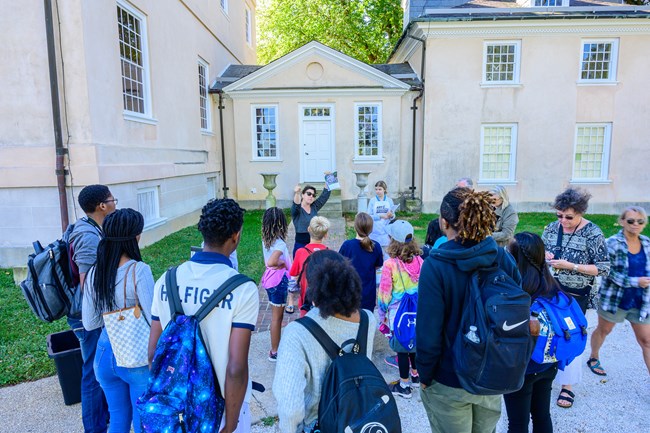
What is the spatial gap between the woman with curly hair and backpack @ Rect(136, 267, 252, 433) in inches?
13.7

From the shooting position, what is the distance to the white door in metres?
14.8

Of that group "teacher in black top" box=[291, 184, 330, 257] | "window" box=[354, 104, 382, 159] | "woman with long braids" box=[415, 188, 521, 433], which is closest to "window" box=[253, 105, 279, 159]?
"window" box=[354, 104, 382, 159]

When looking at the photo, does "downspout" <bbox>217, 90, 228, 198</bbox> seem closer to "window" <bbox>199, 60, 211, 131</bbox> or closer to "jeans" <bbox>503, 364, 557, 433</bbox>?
"window" <bbox>199, 60, 211, 131</bbox>

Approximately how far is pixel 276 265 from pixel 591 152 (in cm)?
1452

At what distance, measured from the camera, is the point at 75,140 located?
288 inches

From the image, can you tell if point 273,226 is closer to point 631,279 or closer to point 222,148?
point 631,279

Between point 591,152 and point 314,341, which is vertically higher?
point 591,152

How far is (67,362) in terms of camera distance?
342 cm

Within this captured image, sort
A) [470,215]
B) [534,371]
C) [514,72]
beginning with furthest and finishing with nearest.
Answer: [514,72] → [534,371] → [470,215]

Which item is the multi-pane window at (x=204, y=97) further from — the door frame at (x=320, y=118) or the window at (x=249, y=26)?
the window at (x=249, y=26)

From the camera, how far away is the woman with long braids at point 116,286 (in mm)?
2506

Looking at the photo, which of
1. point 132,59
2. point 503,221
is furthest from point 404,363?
point 132,59

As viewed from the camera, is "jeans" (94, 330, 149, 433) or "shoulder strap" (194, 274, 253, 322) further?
"jeans" (94, 330, 149, 433)

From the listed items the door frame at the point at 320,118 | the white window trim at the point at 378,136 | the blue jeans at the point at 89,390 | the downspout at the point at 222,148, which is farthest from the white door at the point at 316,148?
the blue jeans at the point at 89,390
